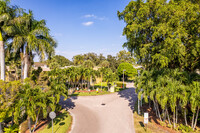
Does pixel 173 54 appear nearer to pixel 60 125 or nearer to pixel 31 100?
pixel 60 125

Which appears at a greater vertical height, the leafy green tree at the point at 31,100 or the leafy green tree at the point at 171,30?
the leafy green tree at the point at 171,30

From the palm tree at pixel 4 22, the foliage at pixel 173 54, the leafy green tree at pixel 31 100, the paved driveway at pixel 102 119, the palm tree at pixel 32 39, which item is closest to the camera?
the leafy green tree at pixel 31 100

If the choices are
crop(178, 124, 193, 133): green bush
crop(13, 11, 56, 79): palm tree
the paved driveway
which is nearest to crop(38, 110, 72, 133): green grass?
the paved driveway

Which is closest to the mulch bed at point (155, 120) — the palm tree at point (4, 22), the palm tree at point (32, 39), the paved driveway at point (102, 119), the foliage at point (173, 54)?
the foliage at point (173, 54)

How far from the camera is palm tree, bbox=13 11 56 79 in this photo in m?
12.8

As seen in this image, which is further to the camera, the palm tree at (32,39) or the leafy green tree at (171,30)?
the palm tree at (32,39)

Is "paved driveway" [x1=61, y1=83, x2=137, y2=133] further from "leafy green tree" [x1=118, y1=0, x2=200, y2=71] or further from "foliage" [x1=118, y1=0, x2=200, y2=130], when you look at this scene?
"leafy green tree" [x1=118, y1=0, x2=200, y2=71]

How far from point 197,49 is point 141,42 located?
717 centimetres

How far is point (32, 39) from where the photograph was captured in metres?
13.0

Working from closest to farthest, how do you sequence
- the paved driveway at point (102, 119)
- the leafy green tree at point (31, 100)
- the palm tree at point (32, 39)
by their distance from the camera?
the leafy green tree at point (31, 100)
the paved driveway at point (102, 119)
the palm tree at point (32, 39)

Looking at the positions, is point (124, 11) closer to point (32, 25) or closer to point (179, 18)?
point (179, 18)

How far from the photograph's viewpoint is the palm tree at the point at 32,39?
1283 cm

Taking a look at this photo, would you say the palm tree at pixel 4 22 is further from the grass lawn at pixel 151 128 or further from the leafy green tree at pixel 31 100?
the grass lawn at pixel 151 128

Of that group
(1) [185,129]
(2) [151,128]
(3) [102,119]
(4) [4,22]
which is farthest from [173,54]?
(4) [4,22]
